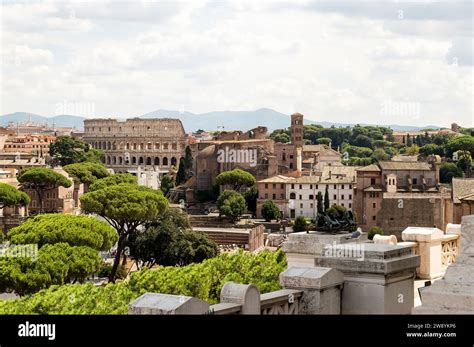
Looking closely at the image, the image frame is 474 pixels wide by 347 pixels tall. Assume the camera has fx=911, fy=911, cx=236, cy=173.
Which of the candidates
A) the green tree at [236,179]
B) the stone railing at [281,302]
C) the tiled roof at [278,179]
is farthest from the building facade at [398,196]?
the stone railing at [281,302]

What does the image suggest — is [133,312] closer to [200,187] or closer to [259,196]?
[259,196]

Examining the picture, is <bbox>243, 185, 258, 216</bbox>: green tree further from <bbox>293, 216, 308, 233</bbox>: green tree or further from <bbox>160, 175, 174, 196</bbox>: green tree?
<bbox>293, 216, 308, 233</bbox>: green tree

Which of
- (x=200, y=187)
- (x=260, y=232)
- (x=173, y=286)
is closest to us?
(x=173, y=286)

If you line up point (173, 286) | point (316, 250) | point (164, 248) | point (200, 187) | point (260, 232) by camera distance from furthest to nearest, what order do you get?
point (200, 187)
point (260, 232)
point (164, 248)
point (173, 286)
point (316, 250)

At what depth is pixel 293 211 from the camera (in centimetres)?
6050

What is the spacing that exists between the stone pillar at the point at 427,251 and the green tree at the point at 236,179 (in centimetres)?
5737

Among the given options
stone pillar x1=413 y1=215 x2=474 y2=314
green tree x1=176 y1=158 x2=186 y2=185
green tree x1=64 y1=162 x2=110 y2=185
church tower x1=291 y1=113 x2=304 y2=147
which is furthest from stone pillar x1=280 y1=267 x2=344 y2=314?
church tower x1=291 y1=113 x2=304 y2=147

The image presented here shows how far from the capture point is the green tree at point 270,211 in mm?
58062

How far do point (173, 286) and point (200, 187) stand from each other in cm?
5194

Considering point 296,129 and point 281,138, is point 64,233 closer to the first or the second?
point 296,129

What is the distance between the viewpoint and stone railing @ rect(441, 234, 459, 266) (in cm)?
843

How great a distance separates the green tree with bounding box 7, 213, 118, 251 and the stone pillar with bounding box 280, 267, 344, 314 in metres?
23.3

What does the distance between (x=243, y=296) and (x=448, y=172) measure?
65527mm
